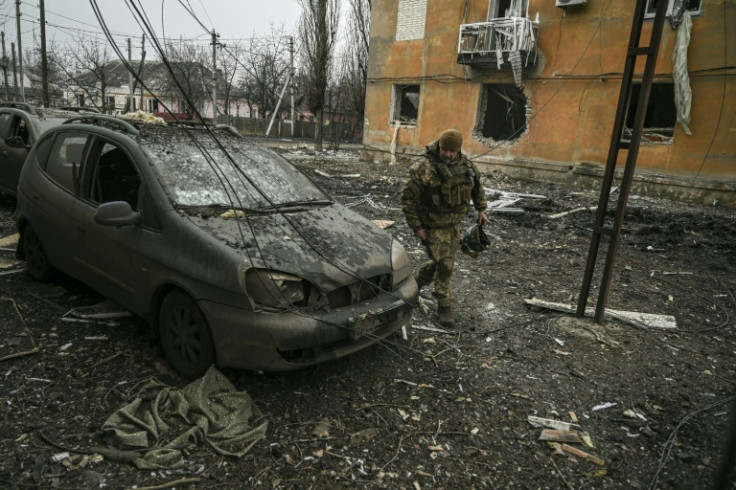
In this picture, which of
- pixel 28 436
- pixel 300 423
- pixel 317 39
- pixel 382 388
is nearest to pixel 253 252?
pixel 300 423

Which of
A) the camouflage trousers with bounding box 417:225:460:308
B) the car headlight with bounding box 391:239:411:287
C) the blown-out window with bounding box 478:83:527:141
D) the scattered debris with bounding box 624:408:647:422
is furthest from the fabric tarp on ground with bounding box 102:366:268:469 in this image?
the blown-out window with bounding box 478:83:527:141

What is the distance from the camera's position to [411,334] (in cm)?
399

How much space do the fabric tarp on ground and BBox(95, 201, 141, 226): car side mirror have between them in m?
1.08

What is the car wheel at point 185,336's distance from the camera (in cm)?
287

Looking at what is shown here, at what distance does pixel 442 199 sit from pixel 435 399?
1.75m

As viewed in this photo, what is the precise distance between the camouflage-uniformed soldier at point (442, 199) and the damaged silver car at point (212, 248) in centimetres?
58

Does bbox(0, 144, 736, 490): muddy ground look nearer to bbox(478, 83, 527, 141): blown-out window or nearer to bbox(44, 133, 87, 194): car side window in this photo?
bbox(44, 133, 87, 194): car side window

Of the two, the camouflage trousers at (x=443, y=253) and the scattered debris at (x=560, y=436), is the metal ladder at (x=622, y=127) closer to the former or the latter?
the camouflage trousers at (x=443, y=253)

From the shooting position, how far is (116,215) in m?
3.07

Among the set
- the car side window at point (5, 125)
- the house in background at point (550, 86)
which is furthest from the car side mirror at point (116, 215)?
the house in background at point (550, 86)

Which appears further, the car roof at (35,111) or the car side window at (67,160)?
the car roof at (35,111)

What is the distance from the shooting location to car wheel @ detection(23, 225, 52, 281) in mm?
4281

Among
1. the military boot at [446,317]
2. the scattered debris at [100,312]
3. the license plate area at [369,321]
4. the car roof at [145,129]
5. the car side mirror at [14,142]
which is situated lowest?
the scattered debris at [100,312]

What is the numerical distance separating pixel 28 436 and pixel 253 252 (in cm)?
156
